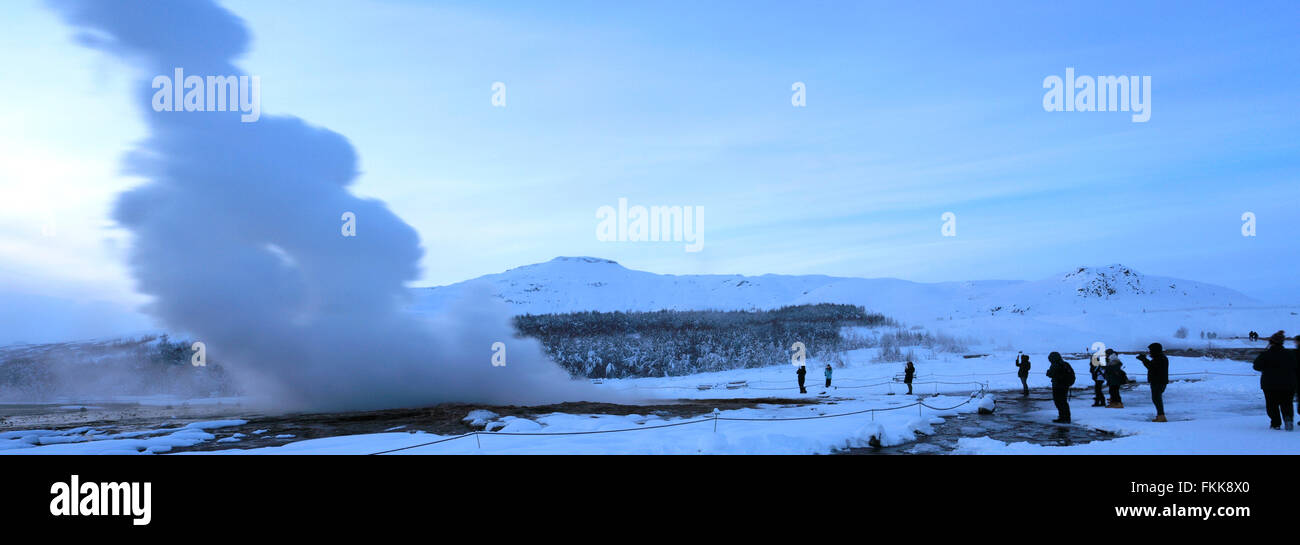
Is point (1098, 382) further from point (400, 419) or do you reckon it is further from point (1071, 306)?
point (1071, 306)

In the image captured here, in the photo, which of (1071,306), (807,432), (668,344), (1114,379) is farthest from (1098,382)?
(1071,306)

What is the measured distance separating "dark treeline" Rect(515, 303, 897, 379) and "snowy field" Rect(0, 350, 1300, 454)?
20332 mm

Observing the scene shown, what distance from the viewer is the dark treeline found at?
4837 centimetres

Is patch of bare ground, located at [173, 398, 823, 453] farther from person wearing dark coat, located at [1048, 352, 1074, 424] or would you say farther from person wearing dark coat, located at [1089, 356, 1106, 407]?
person wearing dark coat, located at [1048, 352, 1074, 424]

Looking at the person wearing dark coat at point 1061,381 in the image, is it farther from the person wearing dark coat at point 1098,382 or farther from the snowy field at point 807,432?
the person wearing dark coat at point 1098,382

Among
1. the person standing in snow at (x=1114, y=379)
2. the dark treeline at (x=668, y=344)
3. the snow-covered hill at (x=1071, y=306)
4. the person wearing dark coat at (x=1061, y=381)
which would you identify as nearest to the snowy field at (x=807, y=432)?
the person standing in snow at (x=1114, y=379)

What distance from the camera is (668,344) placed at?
182 feet

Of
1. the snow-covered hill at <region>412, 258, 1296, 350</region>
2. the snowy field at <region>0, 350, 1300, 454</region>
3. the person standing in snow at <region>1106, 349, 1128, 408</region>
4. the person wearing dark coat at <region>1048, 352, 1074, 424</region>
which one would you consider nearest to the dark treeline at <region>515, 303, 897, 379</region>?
the snow-covered hill at <region>412, 258, 1296, 350</region>

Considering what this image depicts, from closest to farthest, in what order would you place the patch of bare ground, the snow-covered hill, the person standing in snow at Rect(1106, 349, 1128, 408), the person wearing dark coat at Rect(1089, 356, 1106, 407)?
the patch of bare ground
the person standing in snow at Rect(1106, 349, 1128, 408)
the person wearing dark coat at Rect(1089, 356, 1106, 407)
the snow-covered hill

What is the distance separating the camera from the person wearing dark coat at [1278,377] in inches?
403

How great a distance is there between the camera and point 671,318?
89875mm
